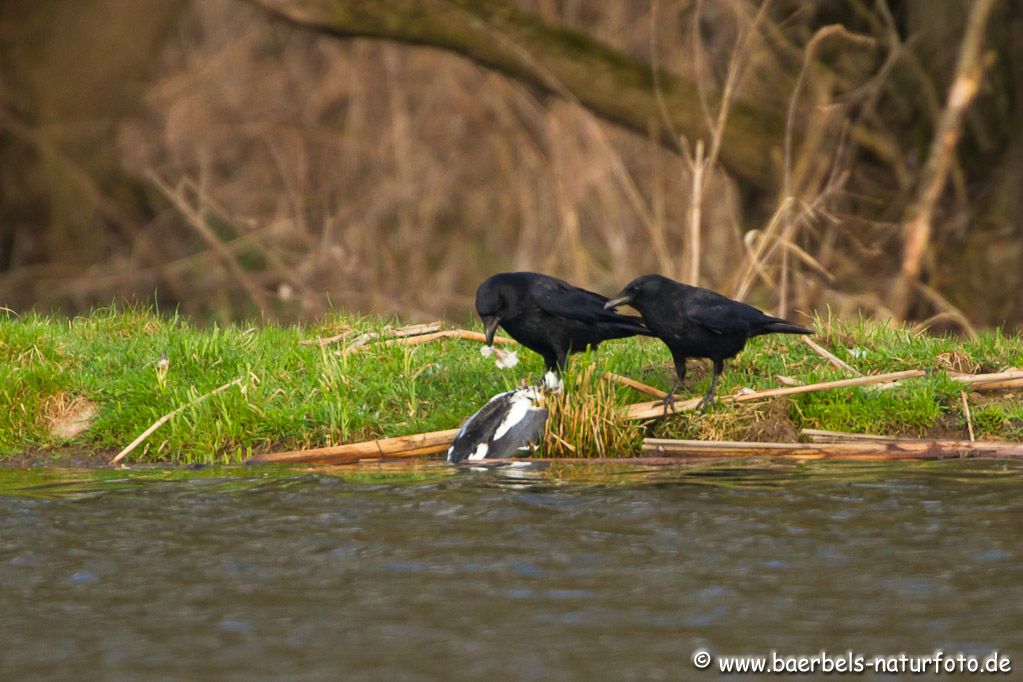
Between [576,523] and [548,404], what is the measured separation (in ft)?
5.74

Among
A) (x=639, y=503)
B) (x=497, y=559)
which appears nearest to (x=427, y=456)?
(x=639, y=503)

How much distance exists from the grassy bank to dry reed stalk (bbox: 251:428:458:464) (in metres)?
0.26

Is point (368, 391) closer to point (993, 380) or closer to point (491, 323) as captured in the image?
point (491, 323)

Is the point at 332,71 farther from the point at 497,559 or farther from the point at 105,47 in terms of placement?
the point at 497,559

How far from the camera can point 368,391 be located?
854 cm

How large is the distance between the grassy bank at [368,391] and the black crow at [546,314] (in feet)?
0.66

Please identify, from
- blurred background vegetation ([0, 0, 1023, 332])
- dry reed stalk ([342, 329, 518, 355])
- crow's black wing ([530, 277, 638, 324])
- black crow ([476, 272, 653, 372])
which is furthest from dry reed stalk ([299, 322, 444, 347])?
blurred background vegetation ([0, 0, 1023, 332])

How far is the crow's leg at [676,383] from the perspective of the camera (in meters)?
8.14

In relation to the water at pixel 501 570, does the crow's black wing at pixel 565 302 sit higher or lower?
higher

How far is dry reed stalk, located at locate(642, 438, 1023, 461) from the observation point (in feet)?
25.2

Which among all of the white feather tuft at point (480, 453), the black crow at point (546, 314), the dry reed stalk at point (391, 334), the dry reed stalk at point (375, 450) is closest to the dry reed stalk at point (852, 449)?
the black crow at point (546, 314)

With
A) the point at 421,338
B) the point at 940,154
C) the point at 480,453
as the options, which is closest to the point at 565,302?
the point at 480,453

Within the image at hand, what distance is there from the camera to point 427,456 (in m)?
8.09

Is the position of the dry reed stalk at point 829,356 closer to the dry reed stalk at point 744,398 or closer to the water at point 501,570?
the dry reed stalk at point 744,398
